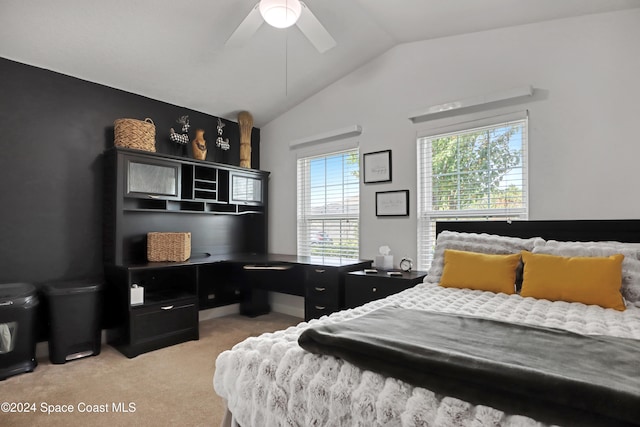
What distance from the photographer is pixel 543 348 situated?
118cm

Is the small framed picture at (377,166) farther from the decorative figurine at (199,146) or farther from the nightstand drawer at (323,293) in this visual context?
the decorative figurine at (199,146)

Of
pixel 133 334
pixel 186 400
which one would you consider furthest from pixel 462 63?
pixel 133 334

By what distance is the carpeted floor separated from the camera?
205cm

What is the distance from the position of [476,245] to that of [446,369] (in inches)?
71.1

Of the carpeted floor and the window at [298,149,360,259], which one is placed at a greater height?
the window at [298,149,360,259]

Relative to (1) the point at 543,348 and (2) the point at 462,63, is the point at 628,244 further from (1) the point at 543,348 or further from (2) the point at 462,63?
(2) the point at 462,63

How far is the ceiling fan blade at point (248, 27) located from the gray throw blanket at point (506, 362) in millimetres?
1914

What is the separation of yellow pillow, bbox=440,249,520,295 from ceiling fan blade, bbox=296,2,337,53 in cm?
174

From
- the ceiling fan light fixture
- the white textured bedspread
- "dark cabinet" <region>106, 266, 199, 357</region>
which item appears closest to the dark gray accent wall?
"dark cabinet" <region>106, 266, 199, 357</region>

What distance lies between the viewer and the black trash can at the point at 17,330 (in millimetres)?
2516

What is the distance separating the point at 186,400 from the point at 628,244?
9.65 ft

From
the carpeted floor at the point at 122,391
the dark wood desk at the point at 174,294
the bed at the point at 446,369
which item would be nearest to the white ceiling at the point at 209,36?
the dark wood desk at the point at 174,294

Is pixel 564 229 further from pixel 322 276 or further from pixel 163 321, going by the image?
pixel 163 321

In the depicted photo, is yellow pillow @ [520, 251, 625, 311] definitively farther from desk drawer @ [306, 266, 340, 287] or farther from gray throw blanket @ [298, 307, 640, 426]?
desk drawer @ [306, 266, 340, 287]
